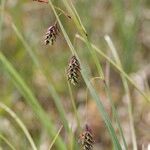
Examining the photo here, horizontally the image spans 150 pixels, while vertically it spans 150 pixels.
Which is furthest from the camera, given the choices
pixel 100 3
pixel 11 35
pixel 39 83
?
pixel 100 3

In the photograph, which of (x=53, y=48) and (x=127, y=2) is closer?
(x=53, y=48)

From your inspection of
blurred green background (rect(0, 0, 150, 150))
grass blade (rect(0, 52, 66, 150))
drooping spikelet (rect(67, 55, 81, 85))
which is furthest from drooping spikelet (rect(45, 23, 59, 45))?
blurred green background (rect(0, 0, 150, 150))

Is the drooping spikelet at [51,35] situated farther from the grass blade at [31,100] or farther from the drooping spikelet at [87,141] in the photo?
the grass blade at [31,100]

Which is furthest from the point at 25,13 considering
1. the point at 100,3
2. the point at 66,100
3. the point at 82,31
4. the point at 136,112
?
the point at 82,31

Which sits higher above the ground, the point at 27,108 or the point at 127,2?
the point at 127,2

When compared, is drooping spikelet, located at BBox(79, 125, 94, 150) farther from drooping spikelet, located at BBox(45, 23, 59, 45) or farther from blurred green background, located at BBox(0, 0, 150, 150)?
blurred green background, located at BBox(0, 0, 150, 150)

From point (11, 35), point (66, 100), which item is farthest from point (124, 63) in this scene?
point (11, 35)

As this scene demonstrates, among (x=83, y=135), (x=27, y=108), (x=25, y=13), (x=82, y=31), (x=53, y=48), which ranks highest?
(x=25, y=13)

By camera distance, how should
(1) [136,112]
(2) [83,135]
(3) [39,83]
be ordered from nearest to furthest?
(2) [83,135], (1) [136,112], (3) [39,83]

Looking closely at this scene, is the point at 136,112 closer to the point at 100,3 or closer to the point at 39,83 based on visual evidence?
the point at 39,83
